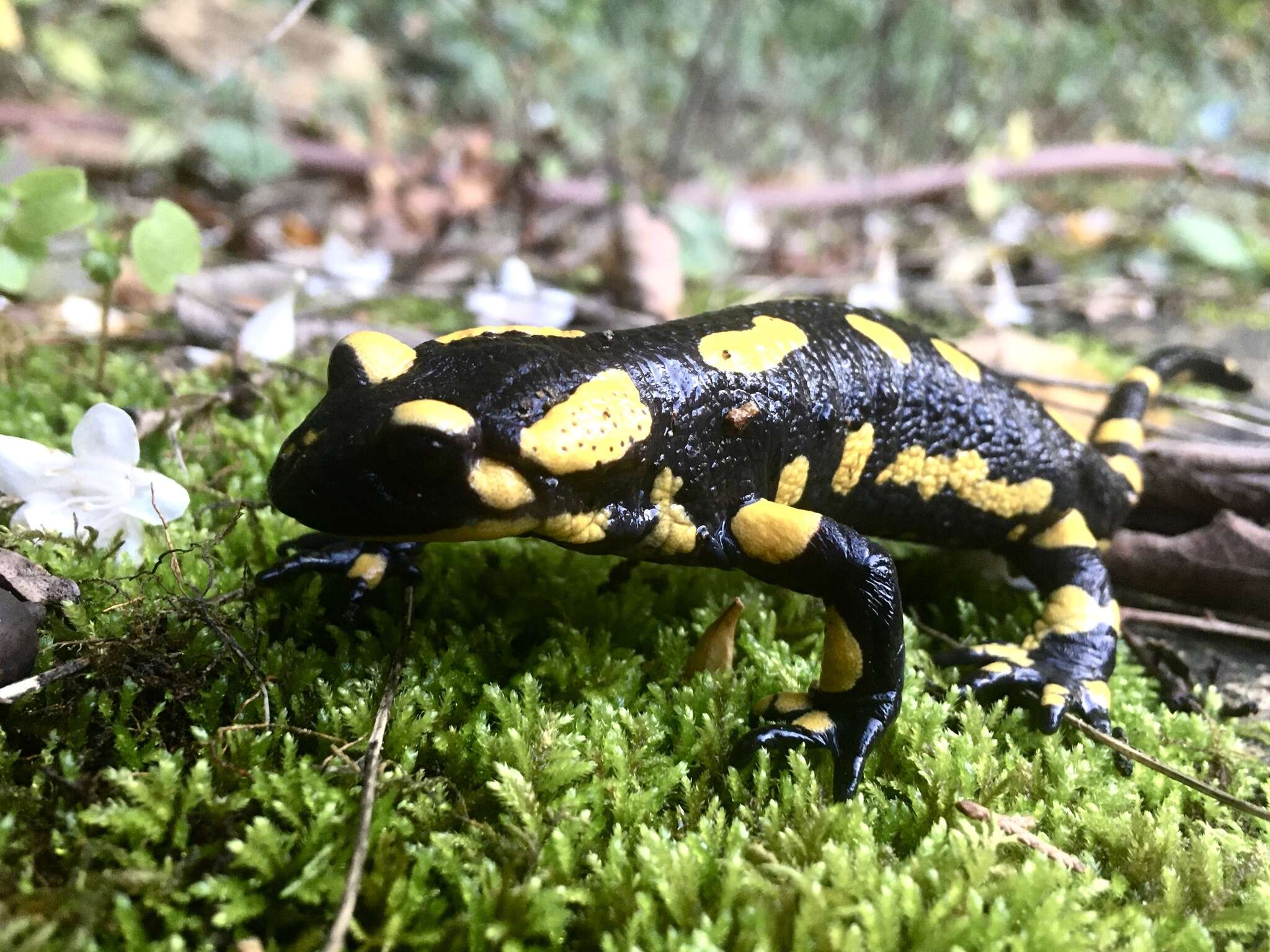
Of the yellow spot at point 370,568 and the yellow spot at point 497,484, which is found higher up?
the yellow spot at point 497,484

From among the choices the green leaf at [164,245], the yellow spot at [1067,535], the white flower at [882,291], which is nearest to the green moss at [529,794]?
the yellow spot at [1067,535]

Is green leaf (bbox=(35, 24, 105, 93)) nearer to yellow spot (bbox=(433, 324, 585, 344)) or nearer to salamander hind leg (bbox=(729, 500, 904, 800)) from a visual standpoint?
yellow spot (bbox=(433, 324, 585, 344))

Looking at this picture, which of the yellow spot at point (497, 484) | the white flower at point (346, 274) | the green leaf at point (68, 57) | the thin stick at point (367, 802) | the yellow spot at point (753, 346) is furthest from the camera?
the green leaf at point (68, 57)

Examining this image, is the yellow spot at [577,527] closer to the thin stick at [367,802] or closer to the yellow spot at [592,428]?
the yellow spot at [592,428]

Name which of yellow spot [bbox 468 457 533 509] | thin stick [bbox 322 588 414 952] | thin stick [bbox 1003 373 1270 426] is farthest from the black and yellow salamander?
thin stick [bbox 1003 373 1270 426]

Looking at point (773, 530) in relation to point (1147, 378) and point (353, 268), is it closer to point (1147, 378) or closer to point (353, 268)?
point (1147, 378)

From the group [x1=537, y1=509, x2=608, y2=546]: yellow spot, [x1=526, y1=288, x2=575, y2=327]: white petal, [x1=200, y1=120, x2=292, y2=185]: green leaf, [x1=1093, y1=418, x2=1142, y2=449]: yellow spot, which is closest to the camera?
[x1=537, y1=509, x2=608, y2=546]: yellow spot

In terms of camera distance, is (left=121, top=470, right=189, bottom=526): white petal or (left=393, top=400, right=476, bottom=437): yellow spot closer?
(left=393, top=400, right=476, bottom=437): yellow spot

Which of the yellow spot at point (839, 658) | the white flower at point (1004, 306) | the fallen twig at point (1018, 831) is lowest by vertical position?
the fallen twig at point (1018, 831)
